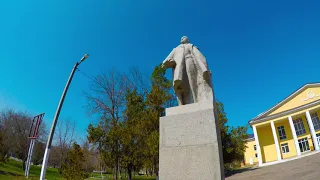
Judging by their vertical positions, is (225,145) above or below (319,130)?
below

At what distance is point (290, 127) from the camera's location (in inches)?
1446

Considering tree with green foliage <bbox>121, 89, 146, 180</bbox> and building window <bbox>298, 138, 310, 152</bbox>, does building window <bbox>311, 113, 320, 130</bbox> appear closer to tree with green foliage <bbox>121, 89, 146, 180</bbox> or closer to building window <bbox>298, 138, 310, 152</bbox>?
building window <bbox>298, 138, 310, 152</bbox>

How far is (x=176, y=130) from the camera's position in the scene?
4.10 metres

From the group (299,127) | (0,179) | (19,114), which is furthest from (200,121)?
(19,114)

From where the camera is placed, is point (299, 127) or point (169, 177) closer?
point (169, 177)

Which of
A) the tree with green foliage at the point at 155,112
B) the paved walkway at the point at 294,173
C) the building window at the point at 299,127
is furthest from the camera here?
the building window at the point at 299,127

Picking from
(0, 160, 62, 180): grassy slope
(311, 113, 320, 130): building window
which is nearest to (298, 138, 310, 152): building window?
(311, 113, 320, 130): building window

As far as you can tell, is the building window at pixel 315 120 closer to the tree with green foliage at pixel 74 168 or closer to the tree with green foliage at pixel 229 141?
the tree with green foliage at pixel 229 141

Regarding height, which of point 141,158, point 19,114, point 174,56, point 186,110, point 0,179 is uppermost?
point 19,114

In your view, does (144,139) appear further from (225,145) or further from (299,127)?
(299,127)

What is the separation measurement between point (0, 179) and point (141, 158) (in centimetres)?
1255

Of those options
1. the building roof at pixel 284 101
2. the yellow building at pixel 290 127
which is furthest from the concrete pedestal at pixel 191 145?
the building roof at pixel 284 101

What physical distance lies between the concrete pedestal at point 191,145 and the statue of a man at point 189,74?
1.14 feet

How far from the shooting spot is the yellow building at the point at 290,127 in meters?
33.1
